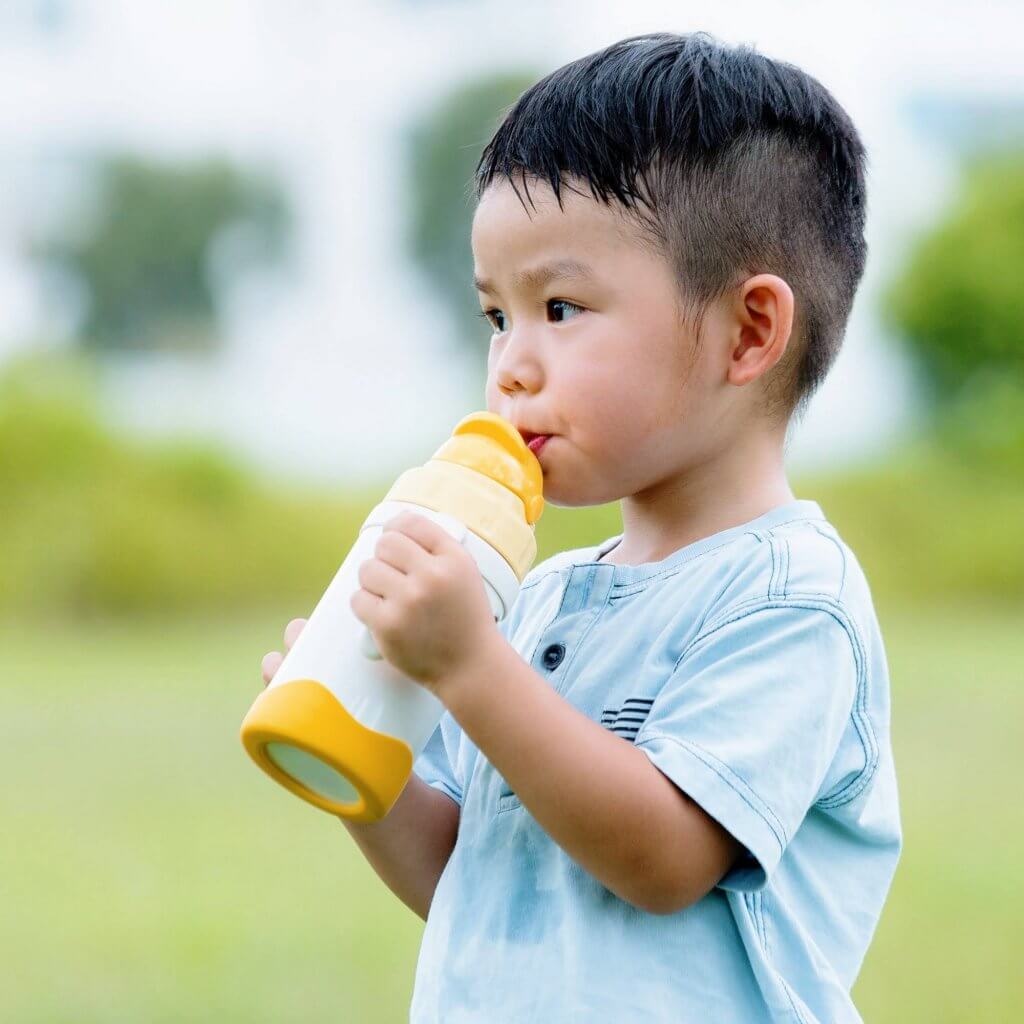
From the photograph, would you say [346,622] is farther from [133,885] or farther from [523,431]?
[133,885]

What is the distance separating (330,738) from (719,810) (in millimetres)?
202

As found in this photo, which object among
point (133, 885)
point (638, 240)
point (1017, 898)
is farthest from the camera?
point (133, 885)

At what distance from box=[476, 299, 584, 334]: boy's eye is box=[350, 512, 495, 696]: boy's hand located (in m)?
0.18

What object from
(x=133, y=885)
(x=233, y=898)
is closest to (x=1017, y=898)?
(x=233, y=898)

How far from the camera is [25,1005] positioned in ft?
7.63

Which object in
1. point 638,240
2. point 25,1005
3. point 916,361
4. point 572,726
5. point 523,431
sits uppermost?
point 916,361

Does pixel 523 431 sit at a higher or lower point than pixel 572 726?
higher

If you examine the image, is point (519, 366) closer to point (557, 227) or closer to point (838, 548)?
point (557, 227)

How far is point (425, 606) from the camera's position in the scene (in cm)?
77

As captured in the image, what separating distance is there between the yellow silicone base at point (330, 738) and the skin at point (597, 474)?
41 mm

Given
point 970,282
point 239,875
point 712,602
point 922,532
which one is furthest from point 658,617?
point 970,282

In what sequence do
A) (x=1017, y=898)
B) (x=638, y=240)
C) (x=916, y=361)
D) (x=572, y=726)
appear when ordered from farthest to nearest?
1. (x=916, y=361)
2. (x=1017, y=898)
3. (x=638, y=240)
4. (x=572, y=726)

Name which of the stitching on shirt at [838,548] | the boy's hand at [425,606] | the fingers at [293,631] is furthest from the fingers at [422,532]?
the stitching on shirt at [838,548]

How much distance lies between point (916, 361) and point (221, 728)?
20.0ft
